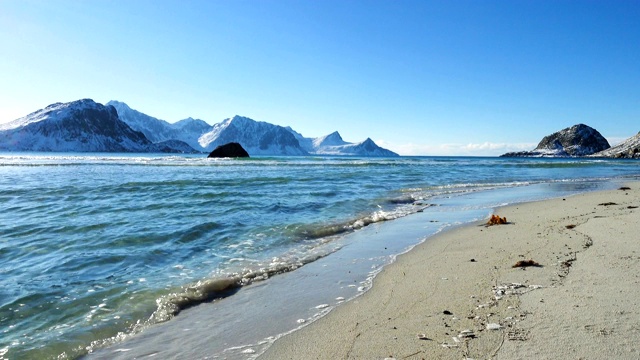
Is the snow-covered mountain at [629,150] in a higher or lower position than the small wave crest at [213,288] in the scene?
higher

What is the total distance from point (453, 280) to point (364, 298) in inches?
57.8

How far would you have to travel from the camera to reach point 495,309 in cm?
423

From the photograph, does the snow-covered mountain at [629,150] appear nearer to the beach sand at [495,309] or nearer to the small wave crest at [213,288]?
the beach sand at [495,309]

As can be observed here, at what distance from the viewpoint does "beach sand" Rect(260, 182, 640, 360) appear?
3328mm

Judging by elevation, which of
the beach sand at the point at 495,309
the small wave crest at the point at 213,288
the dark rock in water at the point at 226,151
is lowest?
the small wave crest at the point at 213,288

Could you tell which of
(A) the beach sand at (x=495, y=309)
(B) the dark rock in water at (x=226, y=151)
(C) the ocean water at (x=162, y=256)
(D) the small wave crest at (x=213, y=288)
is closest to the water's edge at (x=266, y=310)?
(C) the ocean water at (x=162, y=256)

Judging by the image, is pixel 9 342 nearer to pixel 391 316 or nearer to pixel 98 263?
pixel 98 263

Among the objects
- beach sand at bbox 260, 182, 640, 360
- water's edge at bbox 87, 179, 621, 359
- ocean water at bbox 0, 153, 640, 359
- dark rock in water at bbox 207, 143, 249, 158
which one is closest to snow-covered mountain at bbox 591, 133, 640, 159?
dark rock in water at bbox 207, 143, 249, 158

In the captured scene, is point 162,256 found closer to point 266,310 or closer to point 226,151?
point 266,310

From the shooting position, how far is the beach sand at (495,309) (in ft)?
10.9

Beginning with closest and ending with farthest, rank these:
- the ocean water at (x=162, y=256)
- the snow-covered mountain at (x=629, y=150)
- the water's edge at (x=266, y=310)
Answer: the water's edge at (x=266, y=310)
the ocean water at (x=162, y=256)
the snow-covered mountain at (x=629, y=150)

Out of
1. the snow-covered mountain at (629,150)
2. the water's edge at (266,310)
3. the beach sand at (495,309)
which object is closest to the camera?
the beach sand at (495,309)

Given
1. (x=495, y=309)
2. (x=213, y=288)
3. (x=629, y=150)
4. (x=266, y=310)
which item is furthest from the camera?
(x=629, y=150)

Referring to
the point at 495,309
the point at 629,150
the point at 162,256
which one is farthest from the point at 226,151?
the point at 629,150
